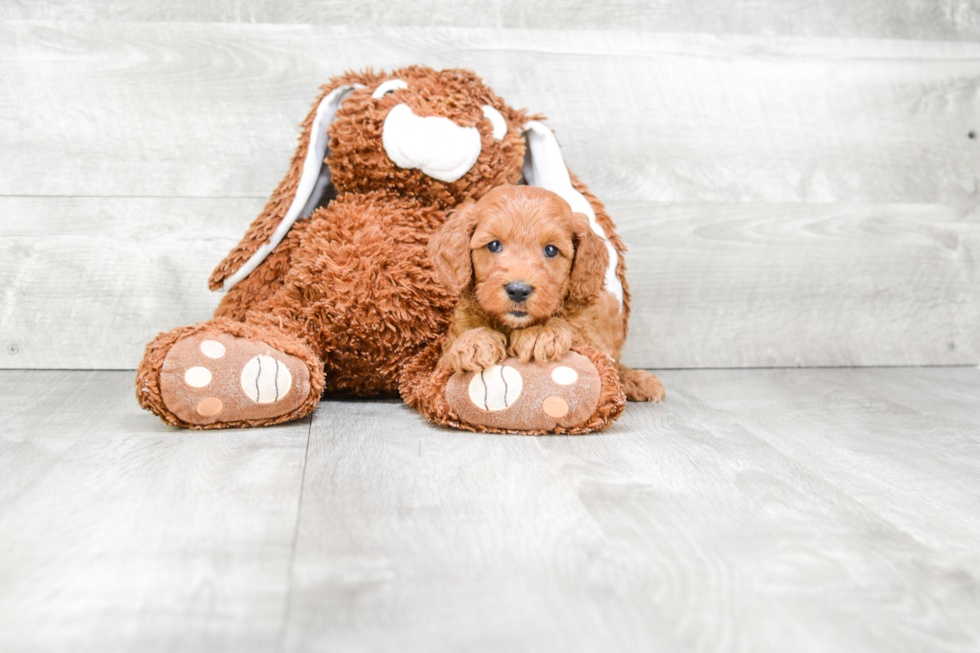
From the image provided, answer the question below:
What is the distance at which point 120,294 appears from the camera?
63.9 inches

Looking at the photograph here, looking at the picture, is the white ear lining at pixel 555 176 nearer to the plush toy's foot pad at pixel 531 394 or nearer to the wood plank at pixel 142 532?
the plush toy's foot pad at pixel 531 394

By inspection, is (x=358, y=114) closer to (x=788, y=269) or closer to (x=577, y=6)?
(x=577, y=6)

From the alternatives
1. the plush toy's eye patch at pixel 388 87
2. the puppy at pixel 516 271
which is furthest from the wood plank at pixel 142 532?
the plush toy's eye patch at pixel 388 87

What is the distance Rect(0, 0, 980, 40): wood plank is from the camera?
5.23 feet

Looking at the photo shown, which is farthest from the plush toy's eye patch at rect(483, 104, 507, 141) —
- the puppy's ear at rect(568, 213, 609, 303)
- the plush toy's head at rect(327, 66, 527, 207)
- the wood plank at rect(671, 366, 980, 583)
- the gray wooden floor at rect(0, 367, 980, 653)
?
the wood plank at rect(671, 366, 980, 583)

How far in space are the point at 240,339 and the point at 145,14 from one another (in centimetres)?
85

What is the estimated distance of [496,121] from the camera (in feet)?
4.50

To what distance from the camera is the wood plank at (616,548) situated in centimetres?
62

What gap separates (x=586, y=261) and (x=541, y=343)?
145mm

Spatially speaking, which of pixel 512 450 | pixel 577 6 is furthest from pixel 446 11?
pixel 512 450

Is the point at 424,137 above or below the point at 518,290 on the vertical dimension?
above

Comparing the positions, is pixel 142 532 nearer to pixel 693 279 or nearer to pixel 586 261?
pixel 586 261

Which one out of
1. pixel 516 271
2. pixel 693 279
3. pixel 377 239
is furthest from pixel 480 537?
pixel 693 279

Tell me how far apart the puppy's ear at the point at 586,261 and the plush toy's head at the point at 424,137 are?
24cm
